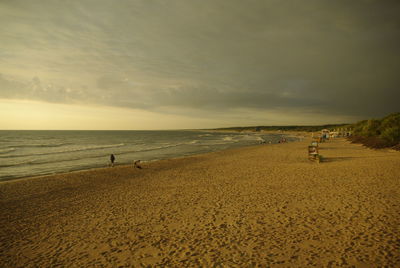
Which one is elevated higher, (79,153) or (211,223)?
(211,223)

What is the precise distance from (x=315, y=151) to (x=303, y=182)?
31.5 feet

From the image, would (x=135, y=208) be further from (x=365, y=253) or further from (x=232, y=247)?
(x=365, y=253)

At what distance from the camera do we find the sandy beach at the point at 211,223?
5.52 metres

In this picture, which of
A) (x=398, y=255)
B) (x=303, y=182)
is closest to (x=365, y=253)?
(x=398, y=255)

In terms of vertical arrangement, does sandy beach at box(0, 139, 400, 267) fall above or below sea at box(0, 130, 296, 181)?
above

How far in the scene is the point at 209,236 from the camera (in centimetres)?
657

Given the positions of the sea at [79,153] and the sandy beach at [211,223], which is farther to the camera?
the sea at [79,153]

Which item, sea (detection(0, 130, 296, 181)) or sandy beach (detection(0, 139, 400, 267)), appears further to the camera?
sea (detection(0, 130, 296, 181))

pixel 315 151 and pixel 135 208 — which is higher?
pixel 315 151

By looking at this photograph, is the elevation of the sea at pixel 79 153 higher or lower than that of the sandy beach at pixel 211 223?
lower

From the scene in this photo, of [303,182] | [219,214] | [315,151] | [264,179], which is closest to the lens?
[219,214]

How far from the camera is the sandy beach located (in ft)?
18.1

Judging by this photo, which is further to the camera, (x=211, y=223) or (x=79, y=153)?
(x=79, y=153)

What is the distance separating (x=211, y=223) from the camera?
24.6 feet
